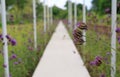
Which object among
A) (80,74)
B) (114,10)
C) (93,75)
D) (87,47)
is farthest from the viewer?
(87,47)

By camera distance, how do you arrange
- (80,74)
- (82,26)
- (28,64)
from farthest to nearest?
(28,64) < (80,74) < (82,26)

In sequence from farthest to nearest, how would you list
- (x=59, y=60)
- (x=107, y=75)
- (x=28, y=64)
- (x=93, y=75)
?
(x=59, y=60) < (x=28, y=64) < (x=93, y=75) < (x=107, y=75)

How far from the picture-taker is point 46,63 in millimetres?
8086

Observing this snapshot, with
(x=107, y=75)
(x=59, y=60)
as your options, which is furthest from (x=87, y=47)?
(x=107, y=75)

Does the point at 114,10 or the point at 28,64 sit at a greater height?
the point at 114,10

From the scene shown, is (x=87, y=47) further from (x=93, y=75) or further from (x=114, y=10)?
(x=114, y=10)

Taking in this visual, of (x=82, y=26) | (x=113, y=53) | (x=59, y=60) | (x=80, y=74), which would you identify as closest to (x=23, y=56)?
(x=59, y=60)

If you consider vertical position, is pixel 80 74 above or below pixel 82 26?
below

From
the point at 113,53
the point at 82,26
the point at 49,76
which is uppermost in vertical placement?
the point at 82,26

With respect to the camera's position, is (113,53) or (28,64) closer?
(113,53)

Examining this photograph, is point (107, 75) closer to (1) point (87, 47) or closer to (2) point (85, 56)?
(2) point (85, 56)

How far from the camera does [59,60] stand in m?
8.61

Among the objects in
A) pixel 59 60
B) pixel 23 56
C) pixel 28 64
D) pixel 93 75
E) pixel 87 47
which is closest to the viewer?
pixel 93 75

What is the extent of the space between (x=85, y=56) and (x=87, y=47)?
1080 mm
